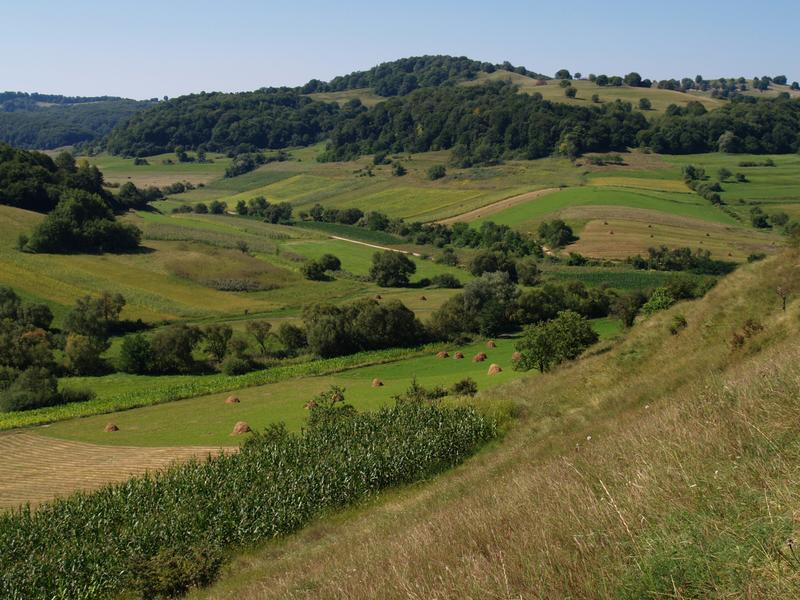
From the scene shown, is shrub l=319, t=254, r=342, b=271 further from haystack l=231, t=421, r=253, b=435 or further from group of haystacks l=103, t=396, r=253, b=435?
haystack l=231, t=421, r=253, b=435

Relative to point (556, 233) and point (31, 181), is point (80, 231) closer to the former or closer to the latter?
point (31, 181)

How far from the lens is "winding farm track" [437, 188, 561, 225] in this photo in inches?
4879

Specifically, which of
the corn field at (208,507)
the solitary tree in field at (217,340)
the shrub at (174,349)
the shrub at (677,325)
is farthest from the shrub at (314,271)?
the shrub at (677,325)

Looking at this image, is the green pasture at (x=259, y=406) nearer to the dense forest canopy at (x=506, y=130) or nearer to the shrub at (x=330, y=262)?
the shrub at (x=330, y=262)

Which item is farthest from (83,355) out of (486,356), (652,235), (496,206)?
(496,206)

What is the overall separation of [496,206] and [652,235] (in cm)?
3664

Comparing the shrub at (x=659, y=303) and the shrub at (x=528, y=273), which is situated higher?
the shrub at (x=659, y=303)

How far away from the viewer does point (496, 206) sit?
128 metres

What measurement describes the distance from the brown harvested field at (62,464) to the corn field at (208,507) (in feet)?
17.4

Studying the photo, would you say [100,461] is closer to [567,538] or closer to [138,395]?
[138,395]

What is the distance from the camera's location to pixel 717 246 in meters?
88.3

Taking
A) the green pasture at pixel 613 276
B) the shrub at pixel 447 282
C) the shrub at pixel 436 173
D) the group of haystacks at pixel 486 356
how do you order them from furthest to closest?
the shrub at pixel 436 173
the shrub at pixel 447 282
the green pasture at pixel 613 276
the group of haystacks at pixel 486 356

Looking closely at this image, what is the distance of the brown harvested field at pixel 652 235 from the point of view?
88.0 meters

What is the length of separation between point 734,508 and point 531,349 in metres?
38.5
